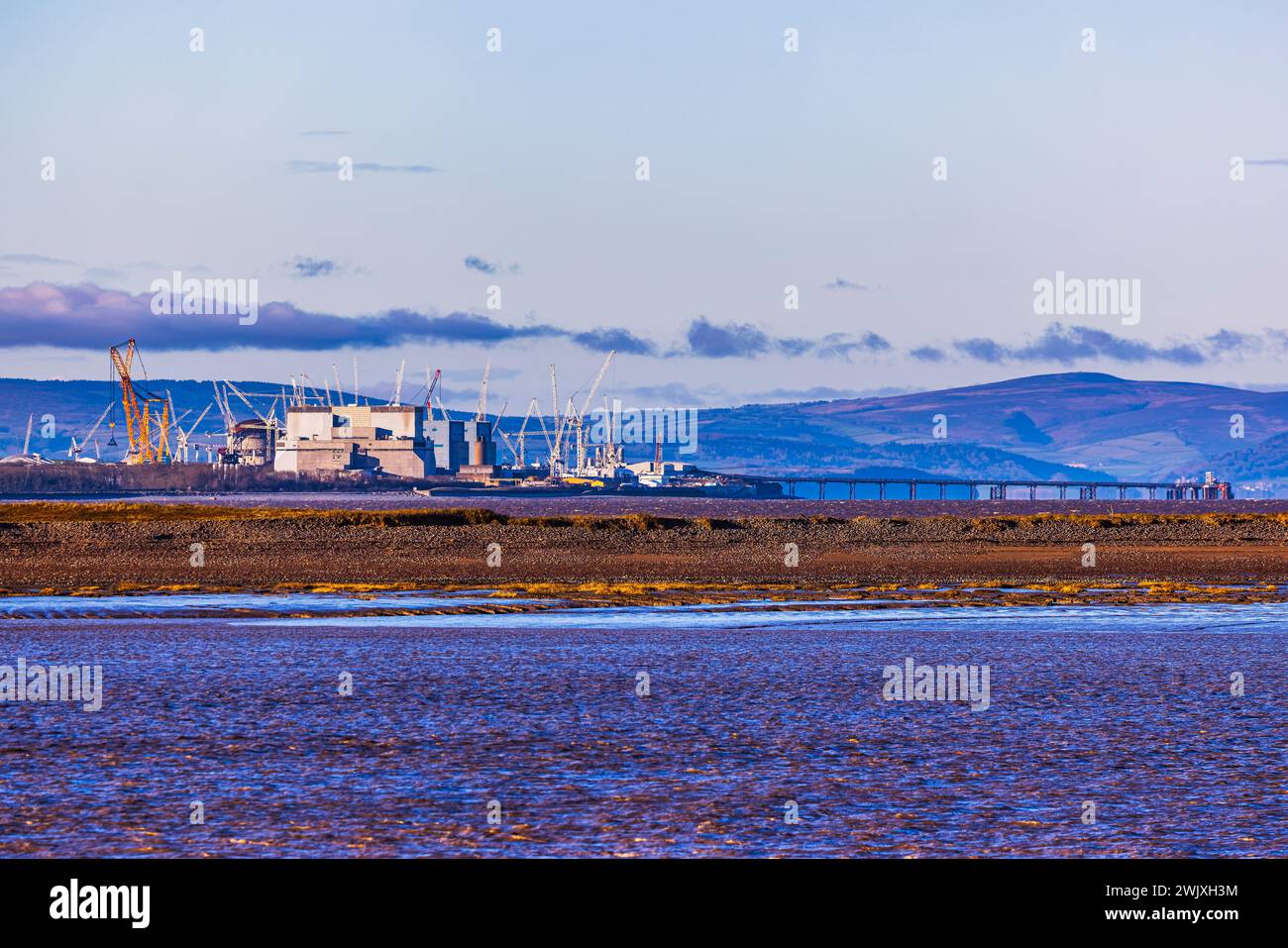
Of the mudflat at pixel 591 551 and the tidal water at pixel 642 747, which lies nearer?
the tidal water at pixel 642 747

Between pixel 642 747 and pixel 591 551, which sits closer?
pixel 642 747

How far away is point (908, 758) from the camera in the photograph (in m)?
24.7

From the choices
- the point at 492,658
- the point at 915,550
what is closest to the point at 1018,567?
the point at 915,550

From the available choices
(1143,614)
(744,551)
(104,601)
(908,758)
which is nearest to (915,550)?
(744,551)

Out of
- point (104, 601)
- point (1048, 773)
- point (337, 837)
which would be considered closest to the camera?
point (337, 837)

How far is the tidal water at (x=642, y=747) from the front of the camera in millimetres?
19484

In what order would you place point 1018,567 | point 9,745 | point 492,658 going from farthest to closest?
point 1018,567
point 492,658
point 9,745

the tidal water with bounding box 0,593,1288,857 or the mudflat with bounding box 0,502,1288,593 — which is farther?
the mudflat with bounding box 0,502,1288,593

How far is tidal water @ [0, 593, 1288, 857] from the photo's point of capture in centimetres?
1948

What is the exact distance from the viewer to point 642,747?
1012 inches

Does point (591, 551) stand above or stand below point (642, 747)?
below

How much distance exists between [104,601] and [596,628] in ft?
58.9
